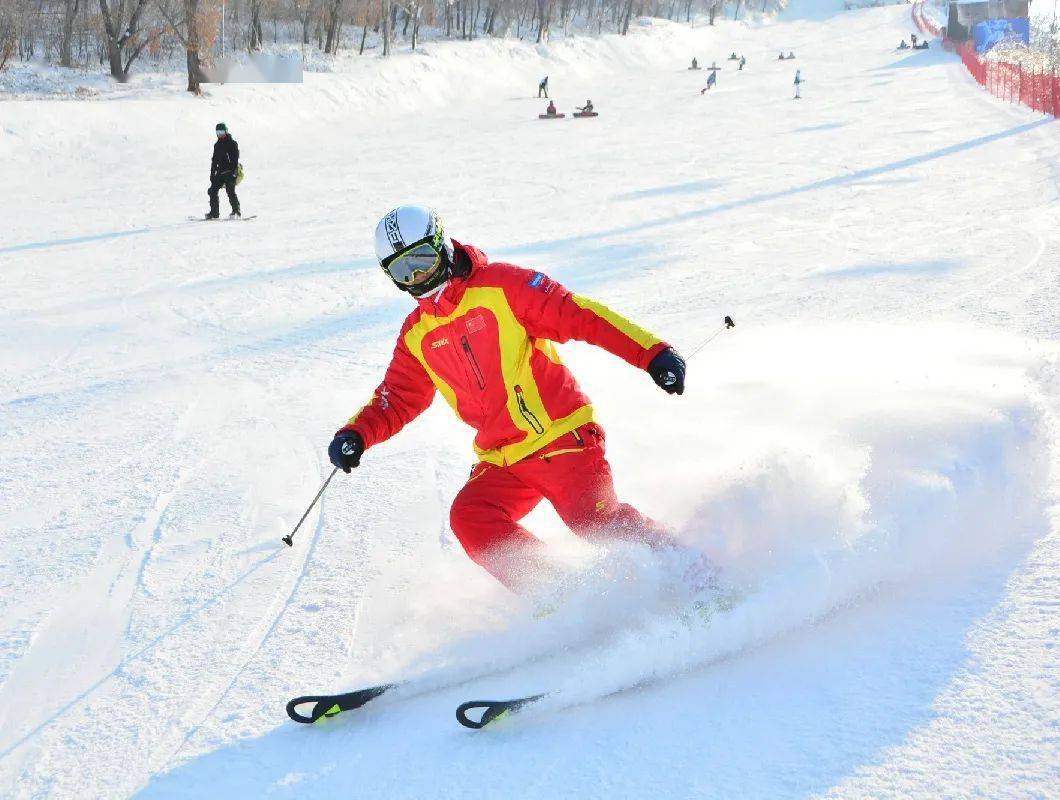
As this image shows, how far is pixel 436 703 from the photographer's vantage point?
309 cm

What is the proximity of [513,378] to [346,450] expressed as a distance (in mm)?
671

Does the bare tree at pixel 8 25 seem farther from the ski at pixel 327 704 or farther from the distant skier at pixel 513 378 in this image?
the ski at pixel 327 704

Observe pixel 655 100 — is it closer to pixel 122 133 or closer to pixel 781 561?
pixel 122 133

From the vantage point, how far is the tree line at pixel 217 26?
2934cm

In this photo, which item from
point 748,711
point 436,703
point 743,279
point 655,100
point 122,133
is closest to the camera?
point 748,711

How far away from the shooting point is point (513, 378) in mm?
3461

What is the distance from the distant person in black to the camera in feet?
43.5

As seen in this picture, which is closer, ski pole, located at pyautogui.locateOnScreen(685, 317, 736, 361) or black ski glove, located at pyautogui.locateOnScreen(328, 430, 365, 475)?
black ski glove, located at pyautogui.locateOnScreen(328, 430, 365, 475)

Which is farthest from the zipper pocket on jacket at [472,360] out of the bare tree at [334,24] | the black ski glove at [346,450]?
the bare tree at [334,24]

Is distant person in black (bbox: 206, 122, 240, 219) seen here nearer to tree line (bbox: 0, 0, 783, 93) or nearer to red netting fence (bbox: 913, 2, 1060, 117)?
tree line (bbox: 0, 0, 783, 93)

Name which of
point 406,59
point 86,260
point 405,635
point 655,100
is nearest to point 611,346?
point 405,635

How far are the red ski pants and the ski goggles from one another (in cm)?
74

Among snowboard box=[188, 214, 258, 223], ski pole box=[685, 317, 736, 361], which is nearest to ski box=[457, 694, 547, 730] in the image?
ski pole box=[685, 317, 736, 361]

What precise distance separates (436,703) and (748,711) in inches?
37.6
